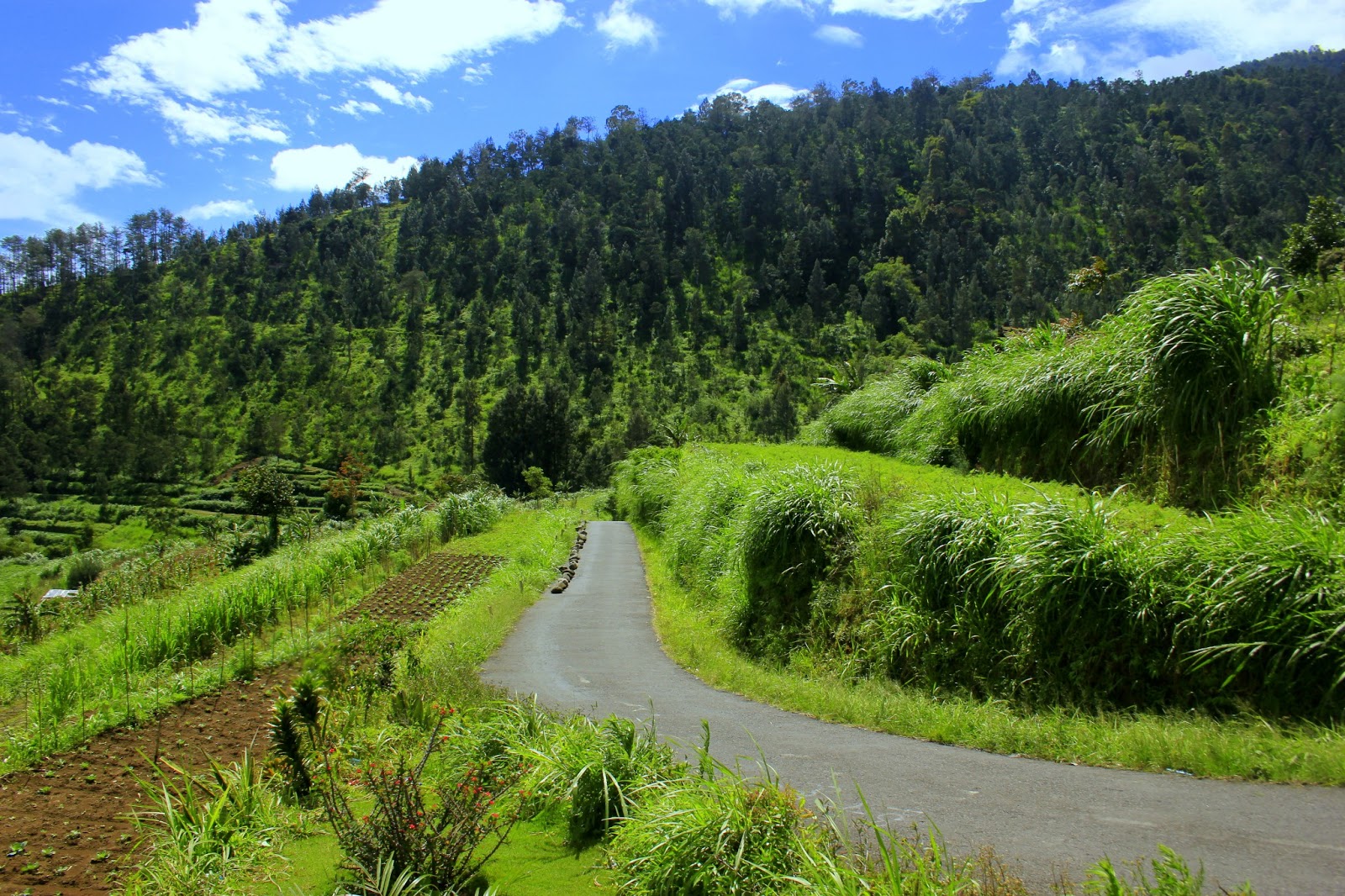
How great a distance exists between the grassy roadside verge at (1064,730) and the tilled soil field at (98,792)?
4670 mm

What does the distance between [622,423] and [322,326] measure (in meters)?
48.9

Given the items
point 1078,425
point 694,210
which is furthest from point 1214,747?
point 694,210

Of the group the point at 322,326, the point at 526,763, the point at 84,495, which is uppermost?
the point at 322,326

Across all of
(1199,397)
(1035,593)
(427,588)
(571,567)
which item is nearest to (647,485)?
(571,567)

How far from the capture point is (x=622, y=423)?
75375 millimetres

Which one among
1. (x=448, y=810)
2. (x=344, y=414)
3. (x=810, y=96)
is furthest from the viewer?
(x=810, y=96)

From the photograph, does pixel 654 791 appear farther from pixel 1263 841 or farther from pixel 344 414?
pixel 344 414

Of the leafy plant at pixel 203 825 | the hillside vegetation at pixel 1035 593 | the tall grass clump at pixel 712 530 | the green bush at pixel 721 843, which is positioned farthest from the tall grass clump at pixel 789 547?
the leafy plant at pixel 203 825

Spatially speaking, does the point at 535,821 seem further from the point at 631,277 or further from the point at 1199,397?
the point at 631,277

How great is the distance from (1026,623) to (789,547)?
3.51 meters

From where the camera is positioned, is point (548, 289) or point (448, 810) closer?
point (448, 810)

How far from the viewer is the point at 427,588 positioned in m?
16.4

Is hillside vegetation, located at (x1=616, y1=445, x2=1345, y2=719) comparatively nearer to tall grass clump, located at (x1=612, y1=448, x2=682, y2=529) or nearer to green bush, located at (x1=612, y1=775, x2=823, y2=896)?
green bush, located at (x1=612, y1=775, x2=823, y2=896)

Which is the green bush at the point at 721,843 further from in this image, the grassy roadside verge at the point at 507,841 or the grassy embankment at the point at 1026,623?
the grassy embankment at the point at 1026,623
